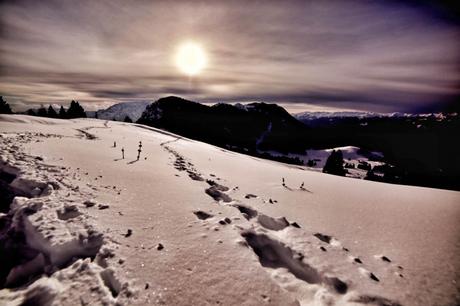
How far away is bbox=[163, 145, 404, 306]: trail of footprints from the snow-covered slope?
0.03 meters

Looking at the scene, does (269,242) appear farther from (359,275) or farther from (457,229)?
(457,229)

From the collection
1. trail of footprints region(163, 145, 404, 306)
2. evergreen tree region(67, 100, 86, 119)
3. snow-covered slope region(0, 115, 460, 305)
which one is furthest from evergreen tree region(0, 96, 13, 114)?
trail of footprints region(163, 145, 404, 306)

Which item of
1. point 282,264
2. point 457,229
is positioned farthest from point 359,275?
point 457,229

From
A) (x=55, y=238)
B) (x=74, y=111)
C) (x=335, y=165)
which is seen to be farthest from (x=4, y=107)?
(x=335, y=165)

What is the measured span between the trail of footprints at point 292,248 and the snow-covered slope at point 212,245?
3 cm

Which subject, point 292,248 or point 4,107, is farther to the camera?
point 4,107

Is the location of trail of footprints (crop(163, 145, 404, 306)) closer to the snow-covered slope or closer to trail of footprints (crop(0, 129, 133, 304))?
the snow-covered slope

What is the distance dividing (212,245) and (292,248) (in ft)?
7.20

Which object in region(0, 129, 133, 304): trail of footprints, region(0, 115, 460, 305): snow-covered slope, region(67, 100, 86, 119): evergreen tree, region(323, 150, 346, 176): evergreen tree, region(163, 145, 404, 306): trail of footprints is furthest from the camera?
region(67, 100, 86, 119): evergreen tree

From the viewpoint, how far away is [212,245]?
20.3ft

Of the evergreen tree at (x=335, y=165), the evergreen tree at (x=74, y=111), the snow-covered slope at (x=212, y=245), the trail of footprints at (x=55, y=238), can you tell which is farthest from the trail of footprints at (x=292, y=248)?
the evergreen tree at (x=74, y=111)

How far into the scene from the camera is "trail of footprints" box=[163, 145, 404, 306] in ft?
17.2

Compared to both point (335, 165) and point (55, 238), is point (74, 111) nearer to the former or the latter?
point (335, 165)

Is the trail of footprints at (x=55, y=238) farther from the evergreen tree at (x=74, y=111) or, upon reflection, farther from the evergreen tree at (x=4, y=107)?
the evergreen tree at (x=74, y=111)
